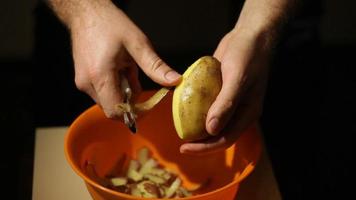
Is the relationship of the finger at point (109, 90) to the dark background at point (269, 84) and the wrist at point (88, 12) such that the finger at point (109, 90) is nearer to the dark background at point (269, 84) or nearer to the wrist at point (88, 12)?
the wrist at point (88, 12)

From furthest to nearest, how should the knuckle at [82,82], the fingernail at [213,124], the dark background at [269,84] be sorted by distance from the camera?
the dark background at [269,84] < the knuckle at [82,82] < the fingernail at [213,124]

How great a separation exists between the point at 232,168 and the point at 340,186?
2.82 feet

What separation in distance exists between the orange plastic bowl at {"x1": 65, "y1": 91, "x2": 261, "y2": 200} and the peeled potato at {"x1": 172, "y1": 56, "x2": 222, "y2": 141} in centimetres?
10

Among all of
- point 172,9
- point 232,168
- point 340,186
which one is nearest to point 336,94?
point 340,186

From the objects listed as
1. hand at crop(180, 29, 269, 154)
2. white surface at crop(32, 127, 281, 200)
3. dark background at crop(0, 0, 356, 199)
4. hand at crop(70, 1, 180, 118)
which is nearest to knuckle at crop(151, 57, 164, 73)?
hand at crop(70, 1, 180, 118)

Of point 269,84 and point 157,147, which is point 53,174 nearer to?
point 157,147

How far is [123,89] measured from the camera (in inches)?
37.3

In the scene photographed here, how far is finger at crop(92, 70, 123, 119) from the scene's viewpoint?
3.02ft

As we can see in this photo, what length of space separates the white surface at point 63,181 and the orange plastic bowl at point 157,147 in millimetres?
46

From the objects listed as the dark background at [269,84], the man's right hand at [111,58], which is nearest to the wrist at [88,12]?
the man's right hand at [111,58]

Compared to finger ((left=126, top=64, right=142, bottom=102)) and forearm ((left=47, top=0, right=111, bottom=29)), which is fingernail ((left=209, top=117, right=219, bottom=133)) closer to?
finger ((left=126, top=64, right=142, bottom=102))

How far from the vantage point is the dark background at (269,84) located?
66.4 inches

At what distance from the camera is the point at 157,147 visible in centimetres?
109

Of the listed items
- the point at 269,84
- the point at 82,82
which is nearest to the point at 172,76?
the point at 82,82
